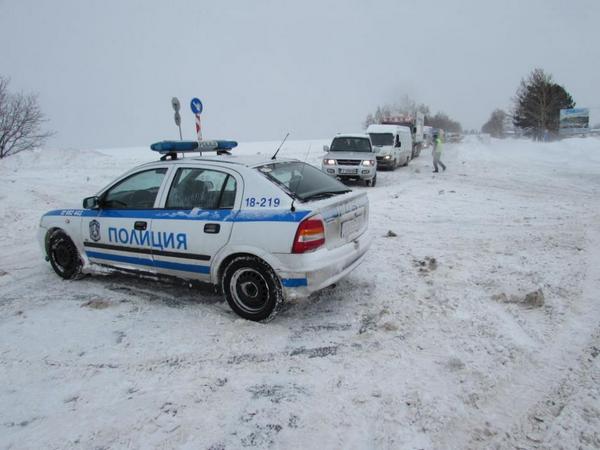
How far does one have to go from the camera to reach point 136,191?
4.65m

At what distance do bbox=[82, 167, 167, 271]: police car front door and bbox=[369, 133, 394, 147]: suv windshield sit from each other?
15.5m

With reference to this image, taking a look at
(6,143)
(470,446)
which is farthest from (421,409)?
(6,143)

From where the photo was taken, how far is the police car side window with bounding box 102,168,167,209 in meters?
4.47

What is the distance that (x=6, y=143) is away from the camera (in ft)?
78.8

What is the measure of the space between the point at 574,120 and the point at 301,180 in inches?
2001

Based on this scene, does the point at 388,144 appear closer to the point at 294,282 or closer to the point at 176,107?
the point at 176,107

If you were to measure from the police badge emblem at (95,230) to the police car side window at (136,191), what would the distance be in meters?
0.24

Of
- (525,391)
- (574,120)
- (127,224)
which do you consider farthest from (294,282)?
(574,120)

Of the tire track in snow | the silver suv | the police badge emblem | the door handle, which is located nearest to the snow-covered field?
the tire track in snow

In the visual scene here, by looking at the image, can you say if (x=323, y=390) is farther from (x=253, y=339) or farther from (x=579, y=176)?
(x=579, y=176)

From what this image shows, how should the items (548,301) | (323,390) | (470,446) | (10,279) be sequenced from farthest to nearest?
(10,279)
(548,301)
(323,390)
(470,446)

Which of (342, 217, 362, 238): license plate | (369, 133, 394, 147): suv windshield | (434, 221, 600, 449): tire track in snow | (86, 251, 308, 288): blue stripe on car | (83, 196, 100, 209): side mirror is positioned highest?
(369, 133, 394, 147): suv windshield

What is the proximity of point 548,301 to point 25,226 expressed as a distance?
9.96 m

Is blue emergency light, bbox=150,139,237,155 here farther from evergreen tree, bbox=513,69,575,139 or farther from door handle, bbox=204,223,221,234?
evergreen tree, bbox=513,69,575,139
